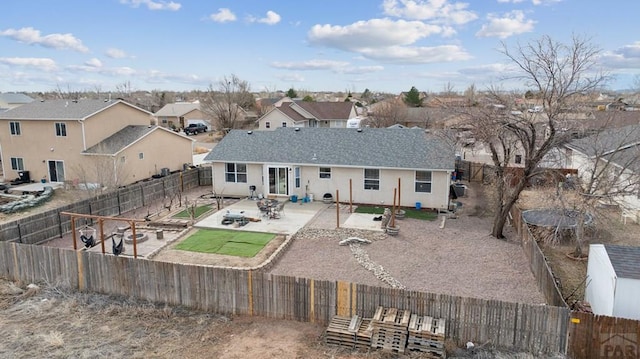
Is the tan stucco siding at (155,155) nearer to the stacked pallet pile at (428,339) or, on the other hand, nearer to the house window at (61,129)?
the house window at (61,129)

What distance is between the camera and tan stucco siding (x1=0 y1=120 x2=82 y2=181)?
97.8 ft

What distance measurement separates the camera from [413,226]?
66.8ft

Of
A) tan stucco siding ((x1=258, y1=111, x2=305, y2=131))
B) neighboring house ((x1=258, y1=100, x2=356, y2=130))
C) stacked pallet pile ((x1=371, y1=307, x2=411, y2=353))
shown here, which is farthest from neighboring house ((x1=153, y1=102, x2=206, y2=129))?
stacked pallet pile ((x1=371, y1=307, x2=411, y2=353))

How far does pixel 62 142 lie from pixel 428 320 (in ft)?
93.2

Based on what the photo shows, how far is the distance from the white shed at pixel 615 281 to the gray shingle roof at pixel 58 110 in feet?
96.1

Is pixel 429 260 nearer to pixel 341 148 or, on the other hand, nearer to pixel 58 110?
pixel 341 148

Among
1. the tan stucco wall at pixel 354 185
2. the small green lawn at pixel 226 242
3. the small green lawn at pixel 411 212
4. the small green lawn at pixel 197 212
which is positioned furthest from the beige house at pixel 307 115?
the small green lawn at pixel 226 242

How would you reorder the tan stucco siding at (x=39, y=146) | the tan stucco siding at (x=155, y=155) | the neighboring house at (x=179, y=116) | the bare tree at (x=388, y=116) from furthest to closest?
the neighboring house at (x=179, y=116), the bare tree at (x=388, y=116), the tan stucco siding at (x=39, y=146), the tan stucco siding at (x=155, y=155)

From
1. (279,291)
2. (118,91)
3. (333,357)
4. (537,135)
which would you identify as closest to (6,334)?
(279,291)

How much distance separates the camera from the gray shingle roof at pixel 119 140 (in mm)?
28734

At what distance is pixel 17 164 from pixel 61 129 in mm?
5174

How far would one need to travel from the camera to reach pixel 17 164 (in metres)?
31.9

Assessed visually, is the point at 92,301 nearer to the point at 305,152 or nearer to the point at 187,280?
the point at 187,280

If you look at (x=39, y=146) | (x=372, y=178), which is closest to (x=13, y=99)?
(x=39, y=146)
